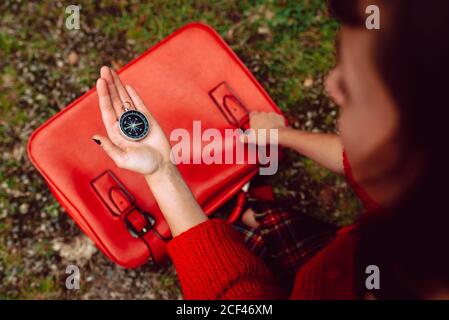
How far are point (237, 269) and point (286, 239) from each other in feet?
2.11

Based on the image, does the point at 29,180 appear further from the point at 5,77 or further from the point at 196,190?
the point at 196,190

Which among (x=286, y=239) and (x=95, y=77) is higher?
(x=95, y=77)

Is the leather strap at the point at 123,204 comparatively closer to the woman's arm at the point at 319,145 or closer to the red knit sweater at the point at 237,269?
the red knit sweater at the point at 237,269

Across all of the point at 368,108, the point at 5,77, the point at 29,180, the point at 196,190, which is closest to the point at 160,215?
the point at 196,190

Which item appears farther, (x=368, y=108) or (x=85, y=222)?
(x=85, y=222)

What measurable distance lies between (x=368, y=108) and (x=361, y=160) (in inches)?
6.6

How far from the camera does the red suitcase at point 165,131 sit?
2.03 metres

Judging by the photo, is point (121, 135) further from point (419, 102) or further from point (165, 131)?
point (419, 102)

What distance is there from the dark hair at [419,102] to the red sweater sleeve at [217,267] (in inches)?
26.0

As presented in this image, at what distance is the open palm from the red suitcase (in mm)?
212

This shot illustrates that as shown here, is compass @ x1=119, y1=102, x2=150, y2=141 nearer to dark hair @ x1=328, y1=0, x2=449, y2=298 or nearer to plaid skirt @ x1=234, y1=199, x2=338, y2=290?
plaid skirt @ x1=234, y1=199, x2=338, y2=290

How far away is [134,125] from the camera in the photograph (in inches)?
71.7

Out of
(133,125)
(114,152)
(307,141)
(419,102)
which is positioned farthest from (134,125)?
(419,102)
